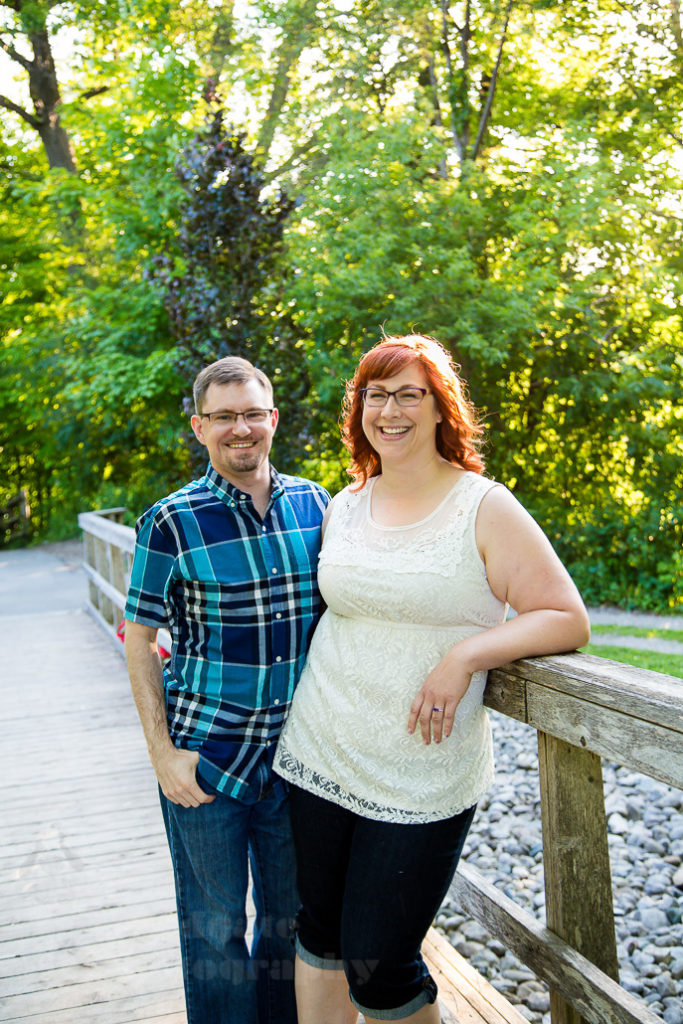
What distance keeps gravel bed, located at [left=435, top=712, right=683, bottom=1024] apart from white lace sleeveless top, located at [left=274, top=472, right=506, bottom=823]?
5.66 ft

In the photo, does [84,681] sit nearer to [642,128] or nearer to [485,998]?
[485,998]

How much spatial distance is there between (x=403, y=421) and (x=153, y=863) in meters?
2.48

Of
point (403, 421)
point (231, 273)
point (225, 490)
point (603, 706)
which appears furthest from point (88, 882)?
point (231, 273)

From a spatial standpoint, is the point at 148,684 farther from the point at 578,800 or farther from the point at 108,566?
the point at 108,566

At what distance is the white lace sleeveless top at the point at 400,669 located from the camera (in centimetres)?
187

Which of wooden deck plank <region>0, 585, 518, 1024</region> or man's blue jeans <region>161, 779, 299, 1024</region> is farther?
wooden deck plank <region>0, 585, 518, 1024</region>

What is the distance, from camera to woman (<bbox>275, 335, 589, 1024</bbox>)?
1.83m

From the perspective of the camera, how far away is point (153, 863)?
3.68 m

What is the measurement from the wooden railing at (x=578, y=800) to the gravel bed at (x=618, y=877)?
4.95ft

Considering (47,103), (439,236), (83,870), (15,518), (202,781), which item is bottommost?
(83,870)

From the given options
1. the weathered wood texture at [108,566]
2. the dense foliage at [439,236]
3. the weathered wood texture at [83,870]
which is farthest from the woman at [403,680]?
the dense foliage at [439,236]

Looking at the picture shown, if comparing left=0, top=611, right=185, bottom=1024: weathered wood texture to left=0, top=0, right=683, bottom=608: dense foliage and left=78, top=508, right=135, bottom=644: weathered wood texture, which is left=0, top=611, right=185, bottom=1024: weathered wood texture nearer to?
left=78, top=508, right=135, bottom=644: weathered wood texture

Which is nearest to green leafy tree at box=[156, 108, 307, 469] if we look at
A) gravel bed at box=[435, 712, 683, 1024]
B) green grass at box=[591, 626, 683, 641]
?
green grass at box=[591, 626, 683, 641]

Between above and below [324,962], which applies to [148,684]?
above
